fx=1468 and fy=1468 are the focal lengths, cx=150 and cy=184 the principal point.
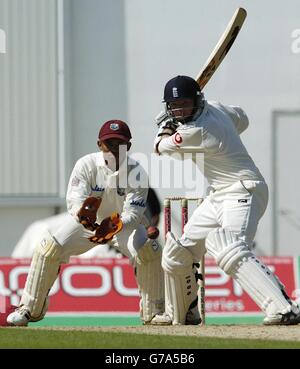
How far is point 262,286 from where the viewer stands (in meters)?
9.09

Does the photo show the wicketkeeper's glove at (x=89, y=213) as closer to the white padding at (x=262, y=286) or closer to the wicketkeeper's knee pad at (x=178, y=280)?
the wicketkeeper's knee pad at (x=178, y=280)

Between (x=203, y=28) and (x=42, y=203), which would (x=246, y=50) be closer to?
(x=203, y=28)

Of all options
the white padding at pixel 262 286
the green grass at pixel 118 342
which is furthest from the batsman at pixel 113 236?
the green grass at pixel 118 342

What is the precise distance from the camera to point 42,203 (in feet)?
48.5

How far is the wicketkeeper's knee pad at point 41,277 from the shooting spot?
9992mm

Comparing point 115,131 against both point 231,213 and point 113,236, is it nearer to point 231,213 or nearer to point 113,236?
point 113,236

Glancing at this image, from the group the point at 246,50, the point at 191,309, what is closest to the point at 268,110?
the point at 246,50

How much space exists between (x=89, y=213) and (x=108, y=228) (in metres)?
0.16

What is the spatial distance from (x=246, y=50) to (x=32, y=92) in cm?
221

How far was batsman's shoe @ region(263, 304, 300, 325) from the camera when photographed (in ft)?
29.7

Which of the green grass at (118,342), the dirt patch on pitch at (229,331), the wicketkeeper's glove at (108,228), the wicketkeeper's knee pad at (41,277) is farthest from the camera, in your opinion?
the wicketkeeper's knee pad at (41,277)

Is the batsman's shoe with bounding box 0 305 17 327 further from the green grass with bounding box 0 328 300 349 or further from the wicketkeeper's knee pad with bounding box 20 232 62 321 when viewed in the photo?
the green grass with bounding box 0 328 300 349

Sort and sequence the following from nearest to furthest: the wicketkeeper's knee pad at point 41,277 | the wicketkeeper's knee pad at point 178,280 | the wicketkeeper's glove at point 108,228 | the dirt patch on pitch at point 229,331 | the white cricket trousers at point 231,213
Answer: the dirt patch on pitch at point 229,331
the white cricket trousers at point 231,213
the wicketkeeper's knee pad at point 178,280
the wicketkeeper's glove at point 108,228
the wicketkeeper's knee pad at point 41,277

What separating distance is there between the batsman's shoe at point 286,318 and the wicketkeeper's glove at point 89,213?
139 cm
